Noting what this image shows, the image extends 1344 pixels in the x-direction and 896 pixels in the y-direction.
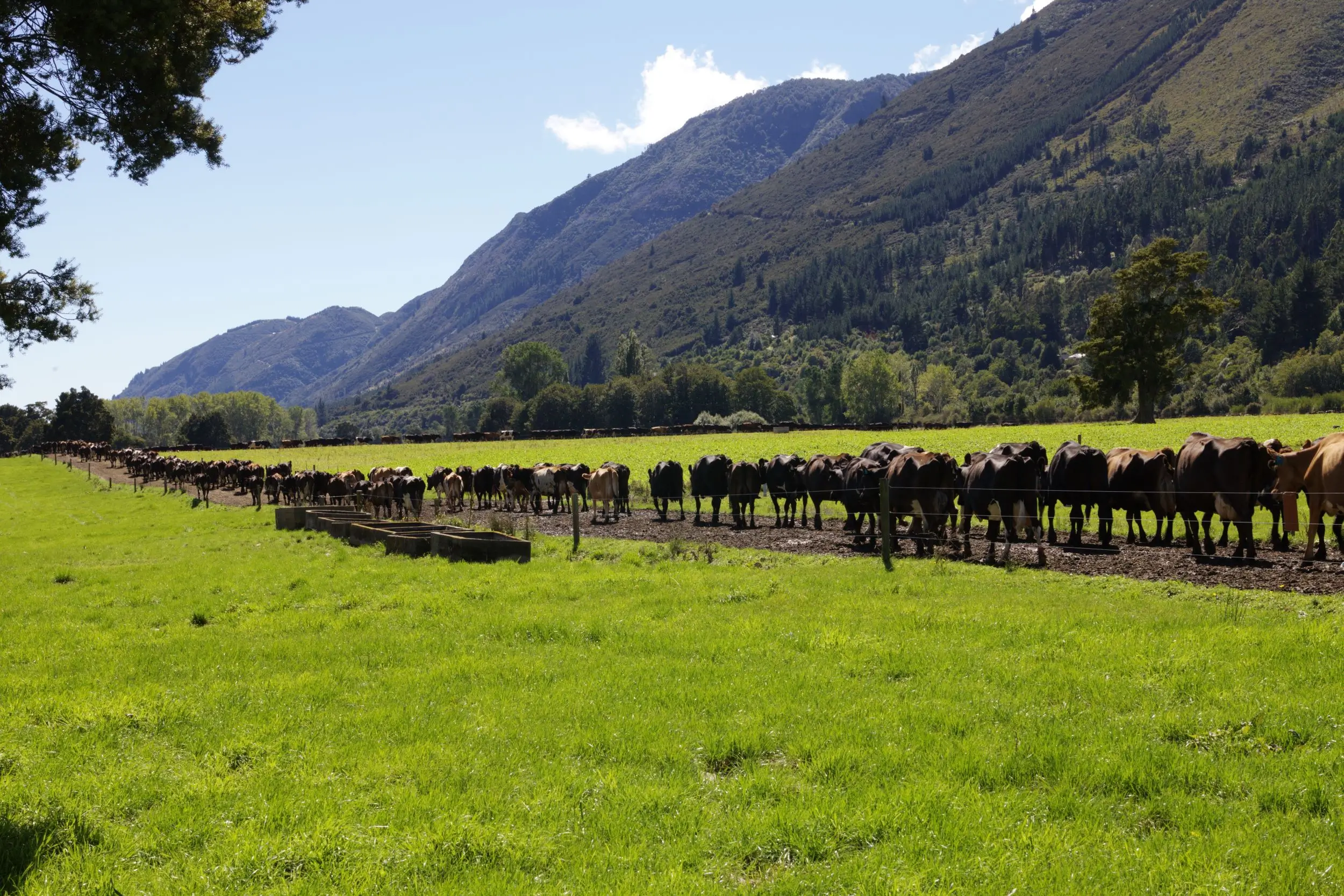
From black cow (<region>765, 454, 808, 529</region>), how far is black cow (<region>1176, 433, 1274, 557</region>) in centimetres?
1098

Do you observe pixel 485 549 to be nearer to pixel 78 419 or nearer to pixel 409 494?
pixel 409 494

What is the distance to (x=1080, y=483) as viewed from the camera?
68.9ft

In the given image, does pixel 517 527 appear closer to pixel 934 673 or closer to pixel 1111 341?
pixel 934 673

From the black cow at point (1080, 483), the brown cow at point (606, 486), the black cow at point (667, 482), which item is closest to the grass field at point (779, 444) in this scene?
the black cow at point (667, 482)

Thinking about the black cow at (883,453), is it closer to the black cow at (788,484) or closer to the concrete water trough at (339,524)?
the black cow at (788,484)

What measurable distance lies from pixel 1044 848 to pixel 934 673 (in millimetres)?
3744

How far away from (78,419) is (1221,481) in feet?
486

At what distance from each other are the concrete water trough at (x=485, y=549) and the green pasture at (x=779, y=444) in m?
23.8

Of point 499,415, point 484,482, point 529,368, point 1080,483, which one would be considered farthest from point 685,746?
point 529,368

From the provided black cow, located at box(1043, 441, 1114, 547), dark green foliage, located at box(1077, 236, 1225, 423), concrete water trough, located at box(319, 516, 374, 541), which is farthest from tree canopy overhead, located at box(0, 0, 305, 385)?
dark green foliage, located at box(1077, 236, 1225, 423)

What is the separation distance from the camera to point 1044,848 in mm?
5586

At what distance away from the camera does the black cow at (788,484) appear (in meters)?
28.0

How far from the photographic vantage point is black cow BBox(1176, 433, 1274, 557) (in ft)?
59.6

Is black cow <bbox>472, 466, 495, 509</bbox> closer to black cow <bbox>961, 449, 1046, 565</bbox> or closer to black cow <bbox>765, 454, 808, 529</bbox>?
black cow <bbox>765, 454, 808, 529</bbox>
